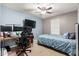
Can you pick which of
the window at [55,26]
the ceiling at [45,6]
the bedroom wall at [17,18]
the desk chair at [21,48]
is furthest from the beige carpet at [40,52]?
the ceiling at [45,6]

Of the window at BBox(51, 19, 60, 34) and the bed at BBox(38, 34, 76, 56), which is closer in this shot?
the bed at BBox(38, 34, 76, 56)

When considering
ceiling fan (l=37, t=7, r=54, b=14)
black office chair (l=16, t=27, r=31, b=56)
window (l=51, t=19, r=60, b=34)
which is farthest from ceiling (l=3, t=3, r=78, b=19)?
black office chair (l=16, t=27, r=31, b=56)

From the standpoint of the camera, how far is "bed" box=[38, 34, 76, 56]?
1.79 metres

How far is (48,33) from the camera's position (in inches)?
77.4

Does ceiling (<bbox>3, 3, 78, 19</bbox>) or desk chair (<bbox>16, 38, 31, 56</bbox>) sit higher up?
ceiling (<bbox>3, 3, 78, 19</bbox>)

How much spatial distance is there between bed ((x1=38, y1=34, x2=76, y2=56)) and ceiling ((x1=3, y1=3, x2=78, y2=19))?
1.38ft

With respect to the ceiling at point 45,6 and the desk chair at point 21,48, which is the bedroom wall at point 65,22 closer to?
the ceiling at point 45,6

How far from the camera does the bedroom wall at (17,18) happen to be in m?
1.83

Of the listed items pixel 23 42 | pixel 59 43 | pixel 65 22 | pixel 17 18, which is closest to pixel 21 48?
pixel 23 42

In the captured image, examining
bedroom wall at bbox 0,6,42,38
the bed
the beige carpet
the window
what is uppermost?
bedroom wall at bbox 0,6,42,38

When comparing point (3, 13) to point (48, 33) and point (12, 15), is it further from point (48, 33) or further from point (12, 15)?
point (48, 33)

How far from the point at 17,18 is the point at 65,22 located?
0.88 m

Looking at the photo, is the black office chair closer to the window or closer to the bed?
the bed

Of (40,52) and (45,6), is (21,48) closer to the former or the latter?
(40,52)
